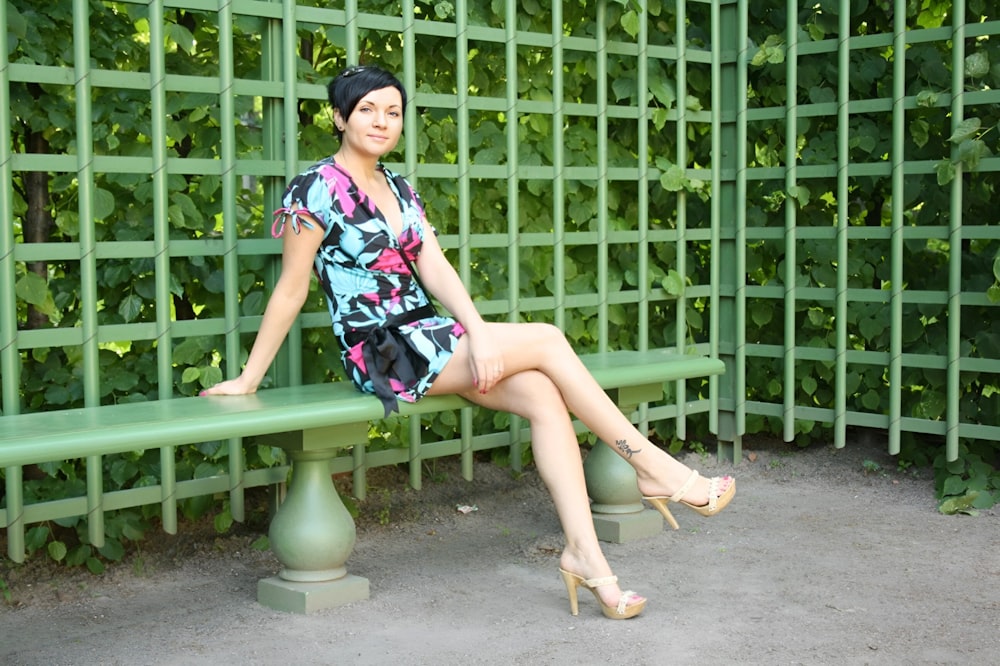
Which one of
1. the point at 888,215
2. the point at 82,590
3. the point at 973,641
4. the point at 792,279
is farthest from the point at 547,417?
the point at 888,215

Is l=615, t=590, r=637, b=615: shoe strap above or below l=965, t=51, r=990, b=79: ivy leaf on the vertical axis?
below

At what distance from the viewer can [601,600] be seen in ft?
11.1

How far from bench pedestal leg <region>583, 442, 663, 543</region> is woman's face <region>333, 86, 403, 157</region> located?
1.34m

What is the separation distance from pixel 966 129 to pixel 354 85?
2.31 m

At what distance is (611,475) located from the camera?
4227 millimetres

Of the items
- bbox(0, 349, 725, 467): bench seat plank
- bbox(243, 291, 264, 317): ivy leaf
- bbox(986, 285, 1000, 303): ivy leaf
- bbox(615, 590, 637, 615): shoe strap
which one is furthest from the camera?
bbox(986, 285, 1000, 303): ivy leaf

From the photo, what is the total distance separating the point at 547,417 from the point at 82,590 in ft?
4.72

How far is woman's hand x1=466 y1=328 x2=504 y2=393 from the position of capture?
3.38 meters

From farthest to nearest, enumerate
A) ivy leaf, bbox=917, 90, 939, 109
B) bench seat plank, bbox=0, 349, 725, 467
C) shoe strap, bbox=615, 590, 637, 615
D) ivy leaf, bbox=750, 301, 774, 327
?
ivy leaf, bbox=750, 301, 774, 327, ivy leaf, bbox=917, 90, 939, 109, shoe strap, bbox=615, 590, 637, 615, bench seat plank, bbox=0, 349, 725, 467

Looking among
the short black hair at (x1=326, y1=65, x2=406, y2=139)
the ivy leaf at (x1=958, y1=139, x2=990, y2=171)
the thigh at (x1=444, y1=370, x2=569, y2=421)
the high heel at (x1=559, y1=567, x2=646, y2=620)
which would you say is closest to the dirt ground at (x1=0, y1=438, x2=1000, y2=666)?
the high heel at (x1=559, y1=567, x2=646, y2=620)

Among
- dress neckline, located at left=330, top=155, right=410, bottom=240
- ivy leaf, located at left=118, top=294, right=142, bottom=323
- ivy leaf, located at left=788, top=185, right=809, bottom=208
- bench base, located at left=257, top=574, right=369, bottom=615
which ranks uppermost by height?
ivy leaf, located at left=788, top=185, right=809, bottom=208

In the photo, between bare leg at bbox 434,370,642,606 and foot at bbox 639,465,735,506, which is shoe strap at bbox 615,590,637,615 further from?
foot at bbox 639,465,735,506

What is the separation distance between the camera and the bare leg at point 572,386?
11.3 ft

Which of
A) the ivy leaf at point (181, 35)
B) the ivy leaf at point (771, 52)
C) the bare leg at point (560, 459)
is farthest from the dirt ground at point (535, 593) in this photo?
the ivy leaf at point (771, 52)
